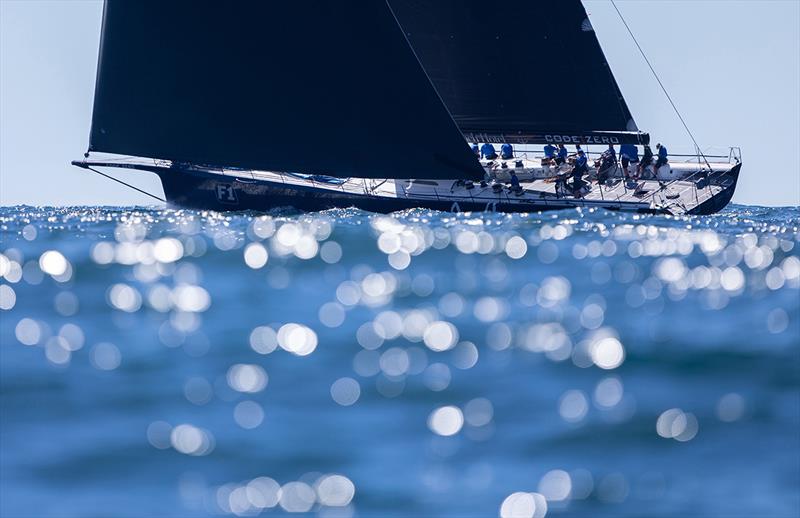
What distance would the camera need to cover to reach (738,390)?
903 cm

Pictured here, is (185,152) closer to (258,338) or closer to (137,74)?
(137,74)

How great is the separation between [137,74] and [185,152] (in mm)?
2945

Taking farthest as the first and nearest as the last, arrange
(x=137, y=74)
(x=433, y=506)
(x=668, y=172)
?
(x=668, y=172) < (x=137, y=74) < (x=433, y=506)

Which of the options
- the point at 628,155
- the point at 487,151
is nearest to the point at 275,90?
the point at 487,151

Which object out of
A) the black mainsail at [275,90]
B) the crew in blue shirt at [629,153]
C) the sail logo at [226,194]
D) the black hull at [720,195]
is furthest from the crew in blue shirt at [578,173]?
the sail logo at [226,194]

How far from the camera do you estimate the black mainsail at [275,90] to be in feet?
117

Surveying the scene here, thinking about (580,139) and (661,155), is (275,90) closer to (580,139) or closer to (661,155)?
(580,139)

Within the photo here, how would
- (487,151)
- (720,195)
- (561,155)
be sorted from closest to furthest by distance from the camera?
(720,195) < (561,155) < (487,151)

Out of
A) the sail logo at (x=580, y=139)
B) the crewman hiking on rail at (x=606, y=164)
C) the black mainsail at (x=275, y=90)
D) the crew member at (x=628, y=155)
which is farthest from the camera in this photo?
the sail logo at (x=580, y=139)

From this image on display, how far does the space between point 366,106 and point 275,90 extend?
9.43ft

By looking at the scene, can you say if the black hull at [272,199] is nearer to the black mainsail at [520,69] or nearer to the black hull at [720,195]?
the black hull at [720,195]

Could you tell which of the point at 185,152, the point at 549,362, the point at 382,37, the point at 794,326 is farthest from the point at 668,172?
the point at 549,362

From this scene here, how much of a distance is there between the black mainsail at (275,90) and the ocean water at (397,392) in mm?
18966

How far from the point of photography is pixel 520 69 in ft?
144
